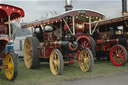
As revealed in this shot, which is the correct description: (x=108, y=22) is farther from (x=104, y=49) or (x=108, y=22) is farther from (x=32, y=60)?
(x=32, y=60)

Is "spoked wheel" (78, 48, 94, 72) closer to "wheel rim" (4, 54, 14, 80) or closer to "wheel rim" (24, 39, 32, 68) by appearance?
"wheel rim" (24, 39, 32, 68)

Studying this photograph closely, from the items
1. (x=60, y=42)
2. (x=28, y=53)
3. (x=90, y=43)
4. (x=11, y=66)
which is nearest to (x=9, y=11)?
(x=11, y=66)

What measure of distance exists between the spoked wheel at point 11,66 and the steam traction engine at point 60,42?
4.12 feet

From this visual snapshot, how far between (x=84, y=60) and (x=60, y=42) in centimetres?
94

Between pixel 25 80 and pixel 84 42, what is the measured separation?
10.7ft

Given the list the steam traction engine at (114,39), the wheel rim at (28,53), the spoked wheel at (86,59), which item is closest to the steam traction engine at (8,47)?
the wheel rim at (28,53)

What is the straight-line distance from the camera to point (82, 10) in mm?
5832

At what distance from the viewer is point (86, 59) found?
549cm

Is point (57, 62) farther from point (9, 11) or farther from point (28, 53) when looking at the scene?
point (28, 53)

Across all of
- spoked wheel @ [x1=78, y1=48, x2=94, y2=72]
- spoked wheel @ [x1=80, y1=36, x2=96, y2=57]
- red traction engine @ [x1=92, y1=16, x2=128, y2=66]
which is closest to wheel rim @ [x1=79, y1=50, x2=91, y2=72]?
spoked wheel @ [x1=78, y1=48, x2=94, y2=72]

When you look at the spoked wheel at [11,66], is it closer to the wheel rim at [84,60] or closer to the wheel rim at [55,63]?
the wheel rim at [55,63]

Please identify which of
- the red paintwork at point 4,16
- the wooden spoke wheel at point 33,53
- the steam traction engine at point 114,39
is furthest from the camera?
the steam traction engine at point 114,39

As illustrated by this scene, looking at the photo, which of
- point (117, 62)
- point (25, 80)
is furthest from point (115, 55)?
point (25, 80)

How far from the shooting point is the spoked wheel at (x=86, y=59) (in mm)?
5264
